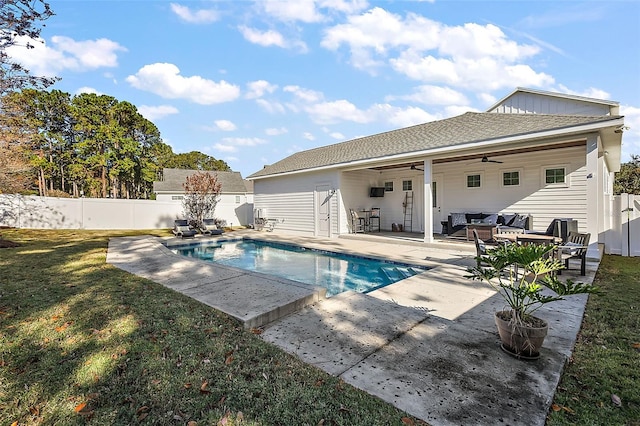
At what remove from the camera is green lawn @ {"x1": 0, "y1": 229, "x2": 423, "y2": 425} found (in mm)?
1881

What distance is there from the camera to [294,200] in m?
13.9

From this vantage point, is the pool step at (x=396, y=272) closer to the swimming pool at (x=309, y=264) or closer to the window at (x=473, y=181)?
the swimming pool at (x=309, y=264)

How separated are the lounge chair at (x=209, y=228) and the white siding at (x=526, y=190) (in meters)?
9.86

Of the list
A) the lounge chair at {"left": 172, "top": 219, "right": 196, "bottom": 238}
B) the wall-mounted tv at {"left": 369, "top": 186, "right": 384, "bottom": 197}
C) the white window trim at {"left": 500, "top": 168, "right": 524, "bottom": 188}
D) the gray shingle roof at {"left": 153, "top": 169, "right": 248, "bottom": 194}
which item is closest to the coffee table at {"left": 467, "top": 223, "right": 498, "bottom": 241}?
the white window trim at {"left": 500, "top": 168, "right": 524, "bottom": 188}

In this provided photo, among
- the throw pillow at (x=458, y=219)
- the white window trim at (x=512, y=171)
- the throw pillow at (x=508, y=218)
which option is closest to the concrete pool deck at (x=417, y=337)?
the throw pillow at (x=508, y=218)

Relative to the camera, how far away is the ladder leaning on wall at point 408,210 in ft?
41.1

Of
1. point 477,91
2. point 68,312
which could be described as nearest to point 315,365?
point 68,312

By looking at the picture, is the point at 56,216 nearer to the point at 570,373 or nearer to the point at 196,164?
the point at 570,373

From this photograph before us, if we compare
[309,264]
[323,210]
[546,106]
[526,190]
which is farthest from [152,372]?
[546,106]

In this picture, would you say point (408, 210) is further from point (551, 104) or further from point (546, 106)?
point (551, 104)

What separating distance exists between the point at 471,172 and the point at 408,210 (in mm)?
2988

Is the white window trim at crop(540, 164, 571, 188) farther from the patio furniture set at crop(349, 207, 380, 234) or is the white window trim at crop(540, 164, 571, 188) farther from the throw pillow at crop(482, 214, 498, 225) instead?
the patio furniture set at crop(349, 207, 380, 234)

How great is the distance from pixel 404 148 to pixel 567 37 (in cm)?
523

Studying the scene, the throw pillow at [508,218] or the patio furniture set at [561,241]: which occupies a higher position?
the throw pillow at [508,218]
